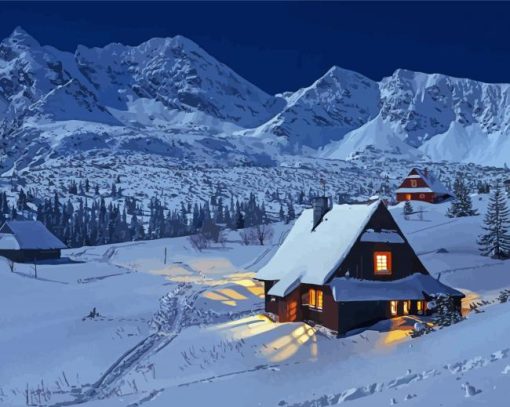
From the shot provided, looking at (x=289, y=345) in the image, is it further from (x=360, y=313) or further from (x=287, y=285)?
(x=287, y=285)

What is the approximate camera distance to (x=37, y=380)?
25562 mm

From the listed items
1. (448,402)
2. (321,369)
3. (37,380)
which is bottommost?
(37,380)

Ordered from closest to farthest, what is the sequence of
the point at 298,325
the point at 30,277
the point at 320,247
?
the point at 298,325, the point at 320,247, the point at 30,277

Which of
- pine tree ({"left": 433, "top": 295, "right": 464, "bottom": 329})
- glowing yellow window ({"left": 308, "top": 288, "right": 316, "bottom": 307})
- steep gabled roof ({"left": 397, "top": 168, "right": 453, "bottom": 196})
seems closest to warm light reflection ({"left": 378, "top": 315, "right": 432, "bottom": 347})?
pine tree ({"left": 433, "top": 295, "right": 464, "bottom": 329})

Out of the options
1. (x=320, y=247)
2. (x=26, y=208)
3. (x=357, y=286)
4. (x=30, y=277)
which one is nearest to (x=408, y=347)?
(x=357, y=286)

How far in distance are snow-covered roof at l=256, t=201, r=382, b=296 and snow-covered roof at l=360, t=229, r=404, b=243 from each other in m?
0.52

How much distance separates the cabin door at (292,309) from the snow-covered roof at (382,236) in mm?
5220

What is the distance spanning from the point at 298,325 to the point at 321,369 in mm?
13665

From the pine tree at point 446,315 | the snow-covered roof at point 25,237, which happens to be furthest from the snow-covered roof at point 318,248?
the snow-covered roof at point 25,237

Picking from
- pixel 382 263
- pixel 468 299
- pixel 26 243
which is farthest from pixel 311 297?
pixel 26 243

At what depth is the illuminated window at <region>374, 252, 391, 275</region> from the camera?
116 ft

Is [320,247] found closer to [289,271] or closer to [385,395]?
[289,271]

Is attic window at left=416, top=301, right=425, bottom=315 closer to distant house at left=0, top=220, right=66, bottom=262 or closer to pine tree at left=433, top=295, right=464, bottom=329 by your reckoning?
pine tree at left=433, top=295, right=464, bottom=329

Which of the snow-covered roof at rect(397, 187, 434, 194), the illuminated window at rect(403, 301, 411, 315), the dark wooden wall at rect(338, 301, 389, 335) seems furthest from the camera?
the snow-covered roof at rect(397, 187, 434, 194)
